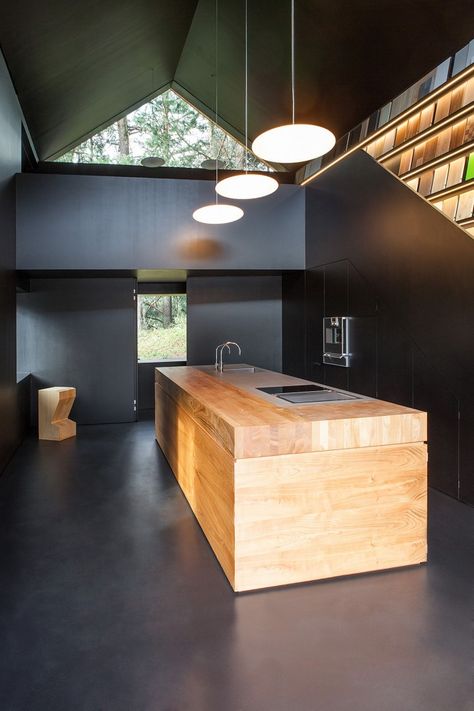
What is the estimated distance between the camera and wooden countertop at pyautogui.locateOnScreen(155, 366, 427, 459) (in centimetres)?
221

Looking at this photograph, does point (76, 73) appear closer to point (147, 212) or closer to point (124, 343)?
point (147, 212)

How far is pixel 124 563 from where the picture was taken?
2578mm

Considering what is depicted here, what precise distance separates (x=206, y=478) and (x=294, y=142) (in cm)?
204

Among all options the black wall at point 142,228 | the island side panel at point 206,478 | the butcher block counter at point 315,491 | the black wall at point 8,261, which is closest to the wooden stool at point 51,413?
the black wall at point 8,261

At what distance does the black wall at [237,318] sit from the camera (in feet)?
21.6

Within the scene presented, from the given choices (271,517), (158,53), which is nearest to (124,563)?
(271,517)

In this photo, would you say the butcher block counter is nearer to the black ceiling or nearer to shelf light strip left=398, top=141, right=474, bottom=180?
shelf light strip left=398, top=141, right=474, bottom=180

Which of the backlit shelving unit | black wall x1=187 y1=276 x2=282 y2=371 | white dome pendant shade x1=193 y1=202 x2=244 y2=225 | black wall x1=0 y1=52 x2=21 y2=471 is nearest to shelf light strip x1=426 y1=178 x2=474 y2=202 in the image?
the backlit shelving unit

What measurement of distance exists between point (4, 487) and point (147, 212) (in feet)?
10.9

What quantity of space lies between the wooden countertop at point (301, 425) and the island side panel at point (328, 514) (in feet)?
0.17

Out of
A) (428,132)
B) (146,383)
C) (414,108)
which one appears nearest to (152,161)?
(146,383)

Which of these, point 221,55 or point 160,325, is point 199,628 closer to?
point 160,325

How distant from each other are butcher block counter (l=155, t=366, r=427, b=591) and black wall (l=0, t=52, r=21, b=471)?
263 cm

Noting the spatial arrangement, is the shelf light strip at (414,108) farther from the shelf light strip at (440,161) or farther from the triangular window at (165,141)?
the triangular window at (165,141)
